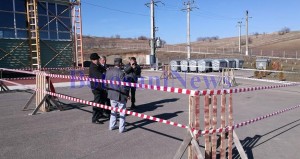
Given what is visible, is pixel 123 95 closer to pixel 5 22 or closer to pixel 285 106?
pixel 285 106

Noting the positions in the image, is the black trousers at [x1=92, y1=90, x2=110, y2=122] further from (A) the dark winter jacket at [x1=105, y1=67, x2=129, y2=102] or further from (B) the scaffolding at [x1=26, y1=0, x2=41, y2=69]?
(B) the scaffolding at [x1=26, y1=0, x2=41, y2=69]

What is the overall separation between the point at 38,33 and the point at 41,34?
1196mm

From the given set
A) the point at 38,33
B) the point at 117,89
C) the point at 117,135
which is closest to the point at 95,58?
the point at 117,89

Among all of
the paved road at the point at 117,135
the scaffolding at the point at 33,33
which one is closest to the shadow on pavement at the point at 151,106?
the paved road at the point at 117,135

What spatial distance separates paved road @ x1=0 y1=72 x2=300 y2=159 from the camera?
5859 millimetres

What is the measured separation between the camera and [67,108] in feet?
33.7

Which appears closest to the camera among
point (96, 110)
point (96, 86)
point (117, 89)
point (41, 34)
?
point (117, 89)

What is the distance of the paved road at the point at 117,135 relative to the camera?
5859 mm

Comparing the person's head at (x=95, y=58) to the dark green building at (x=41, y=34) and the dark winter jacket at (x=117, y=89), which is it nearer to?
the dark winter jacket at (x=117, y=89)

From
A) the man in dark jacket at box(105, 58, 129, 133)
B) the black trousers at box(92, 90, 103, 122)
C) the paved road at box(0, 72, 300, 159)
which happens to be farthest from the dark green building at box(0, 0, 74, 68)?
the man in dark jacket at box(105, 58, 129, 133)

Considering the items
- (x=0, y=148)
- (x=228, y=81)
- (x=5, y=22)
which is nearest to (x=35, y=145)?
(x=0, y=148)

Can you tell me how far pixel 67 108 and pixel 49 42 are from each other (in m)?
13.7

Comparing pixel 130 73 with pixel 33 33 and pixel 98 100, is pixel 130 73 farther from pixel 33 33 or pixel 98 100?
pixel 33 33

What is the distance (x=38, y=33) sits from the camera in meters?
20.9
